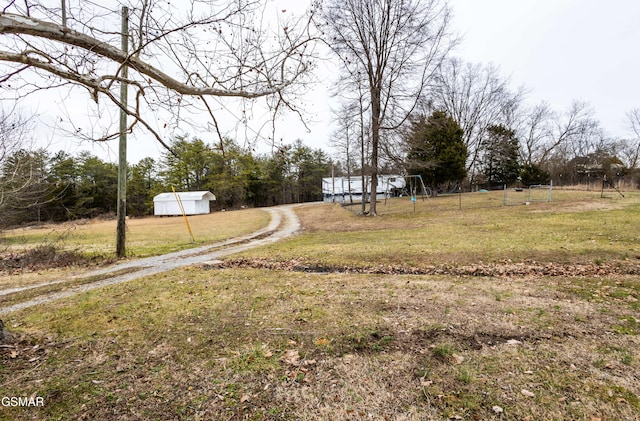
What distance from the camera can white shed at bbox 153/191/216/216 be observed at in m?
41.6

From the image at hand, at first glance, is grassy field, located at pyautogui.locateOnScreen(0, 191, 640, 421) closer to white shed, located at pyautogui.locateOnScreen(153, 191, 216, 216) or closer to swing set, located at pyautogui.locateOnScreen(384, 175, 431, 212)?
swing set, located at pyautogui.locateOnScreen(384, 175, 431, 212)

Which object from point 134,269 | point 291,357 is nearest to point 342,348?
point 291,357

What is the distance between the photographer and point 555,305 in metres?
4.40

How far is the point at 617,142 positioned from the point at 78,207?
7667 cm

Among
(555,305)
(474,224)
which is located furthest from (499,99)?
(555,305)

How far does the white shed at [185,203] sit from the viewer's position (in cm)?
4162

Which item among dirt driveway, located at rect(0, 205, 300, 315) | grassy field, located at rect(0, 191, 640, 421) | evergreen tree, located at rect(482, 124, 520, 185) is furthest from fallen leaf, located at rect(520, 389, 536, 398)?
evergreen tree, located at rect(482, 124, 520, 185)

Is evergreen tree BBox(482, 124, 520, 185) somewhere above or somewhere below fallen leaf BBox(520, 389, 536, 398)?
above

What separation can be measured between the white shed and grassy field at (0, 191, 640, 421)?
124ft

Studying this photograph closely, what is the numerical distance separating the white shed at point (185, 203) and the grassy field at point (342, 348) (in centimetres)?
3770

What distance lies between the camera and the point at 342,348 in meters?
3.32

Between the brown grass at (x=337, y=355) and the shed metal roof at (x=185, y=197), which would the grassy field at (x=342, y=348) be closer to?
the brown grass at (x=337, y=355)

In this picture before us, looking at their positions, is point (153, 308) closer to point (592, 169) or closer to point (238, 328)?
point (238, 328)

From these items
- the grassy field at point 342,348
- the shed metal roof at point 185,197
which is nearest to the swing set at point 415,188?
the grassy field at point 342,348
